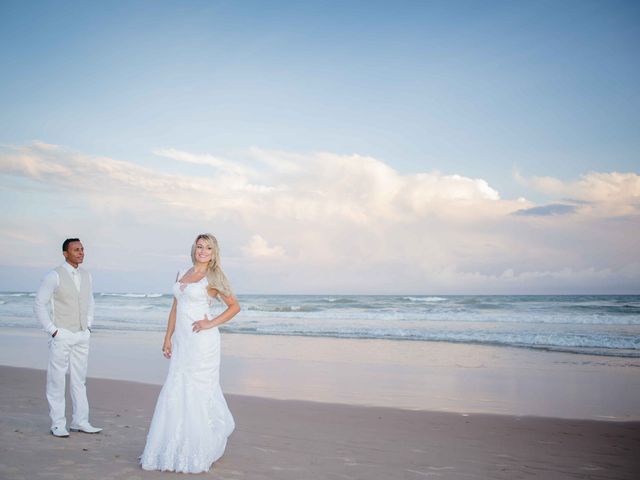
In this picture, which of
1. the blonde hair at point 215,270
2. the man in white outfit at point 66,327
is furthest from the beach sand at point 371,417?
the blonde hair at point 215,270

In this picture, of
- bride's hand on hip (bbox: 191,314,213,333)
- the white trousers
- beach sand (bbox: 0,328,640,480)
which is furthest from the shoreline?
bride's hand on hip (bbox: 191,314,213,333)

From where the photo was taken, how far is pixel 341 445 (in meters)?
5.56

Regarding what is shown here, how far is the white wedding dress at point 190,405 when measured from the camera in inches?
168

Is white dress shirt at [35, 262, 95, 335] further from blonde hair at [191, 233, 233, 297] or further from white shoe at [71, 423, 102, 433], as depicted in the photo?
blonde hair at [191, 233, 233, 297]

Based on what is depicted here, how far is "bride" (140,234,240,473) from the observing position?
4.28m

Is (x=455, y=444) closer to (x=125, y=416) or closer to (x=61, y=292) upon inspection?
(x=125, y=416)

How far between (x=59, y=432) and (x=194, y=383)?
207cm

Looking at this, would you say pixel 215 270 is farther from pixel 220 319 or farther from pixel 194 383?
pixel 194 383

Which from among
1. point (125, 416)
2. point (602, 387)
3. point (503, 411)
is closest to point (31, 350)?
point (125, 416)

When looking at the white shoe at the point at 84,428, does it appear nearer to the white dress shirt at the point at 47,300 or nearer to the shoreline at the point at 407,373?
the white dress shirt at the point at 47,300

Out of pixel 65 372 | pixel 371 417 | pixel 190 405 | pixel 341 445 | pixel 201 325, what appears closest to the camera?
pixel 190 405

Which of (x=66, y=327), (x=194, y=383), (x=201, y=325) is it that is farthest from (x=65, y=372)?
(x=201, y=325)

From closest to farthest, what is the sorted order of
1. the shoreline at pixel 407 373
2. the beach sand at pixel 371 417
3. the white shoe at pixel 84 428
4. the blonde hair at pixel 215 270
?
the blonde hair at pixel 215 270
the beach sand at pixel 371 417
the white shoe at pixel 84 428
the shoreline at pixel 407 373

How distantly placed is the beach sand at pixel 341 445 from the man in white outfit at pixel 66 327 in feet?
0.99
